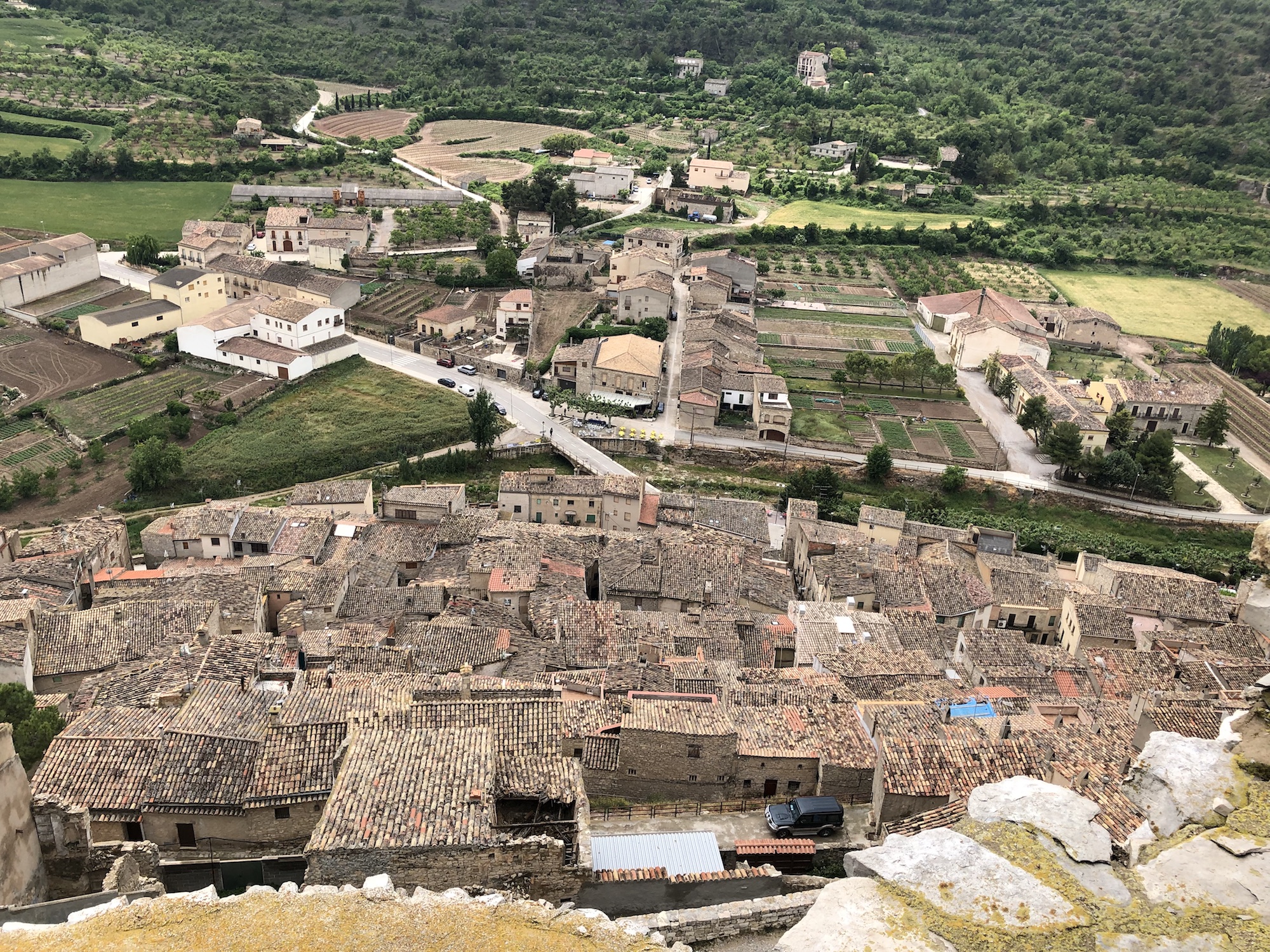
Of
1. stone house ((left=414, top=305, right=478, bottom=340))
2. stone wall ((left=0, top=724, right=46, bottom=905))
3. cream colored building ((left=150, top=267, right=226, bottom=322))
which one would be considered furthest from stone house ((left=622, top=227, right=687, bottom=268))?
stone wall ((left=0, top=724, right=46, bottom=905))

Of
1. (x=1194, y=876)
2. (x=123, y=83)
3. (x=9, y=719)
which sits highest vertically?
(x=123, y=83)

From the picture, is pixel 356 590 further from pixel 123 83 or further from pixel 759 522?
pixel 123 83

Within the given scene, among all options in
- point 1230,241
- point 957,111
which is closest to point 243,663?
point 1230,241

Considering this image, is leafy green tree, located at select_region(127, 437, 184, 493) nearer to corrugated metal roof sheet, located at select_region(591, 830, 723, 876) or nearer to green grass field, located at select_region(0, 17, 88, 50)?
corrugated metal roof sheet, located at select_region(591, 830, 723, 876)

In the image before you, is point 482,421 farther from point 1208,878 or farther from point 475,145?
point 475,145

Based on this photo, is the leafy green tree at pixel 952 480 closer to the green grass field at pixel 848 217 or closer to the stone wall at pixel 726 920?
the stone wall at pixel 726 920

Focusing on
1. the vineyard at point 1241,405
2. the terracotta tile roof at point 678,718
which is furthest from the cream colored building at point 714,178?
the terracotta tile roof at point 678,718

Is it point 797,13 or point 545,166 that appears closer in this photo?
point 545,166
